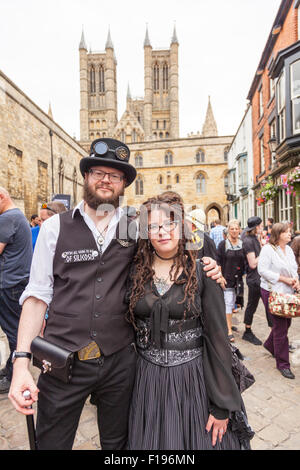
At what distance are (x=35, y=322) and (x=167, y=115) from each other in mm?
61584

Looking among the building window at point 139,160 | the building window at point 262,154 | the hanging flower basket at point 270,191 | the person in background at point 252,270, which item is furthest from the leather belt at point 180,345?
the building window at point 139,160

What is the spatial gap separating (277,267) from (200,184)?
31563mm

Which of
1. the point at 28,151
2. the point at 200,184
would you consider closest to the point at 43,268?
the point at 28,151

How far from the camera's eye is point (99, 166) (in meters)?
1.83

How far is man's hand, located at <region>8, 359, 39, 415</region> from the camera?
4.82 feet

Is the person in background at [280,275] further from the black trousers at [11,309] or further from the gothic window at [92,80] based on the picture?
the gothic window at [92,80]

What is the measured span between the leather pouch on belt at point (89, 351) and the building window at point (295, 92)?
10054 mm

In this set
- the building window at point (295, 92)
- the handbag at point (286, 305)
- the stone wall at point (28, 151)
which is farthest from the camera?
the stone wall at point (28, 151)

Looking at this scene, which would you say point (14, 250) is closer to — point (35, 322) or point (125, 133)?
point (35, 322)

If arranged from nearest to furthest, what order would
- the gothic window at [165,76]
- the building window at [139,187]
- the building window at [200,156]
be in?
1. the building window at [200,156]
2. the building window at [139,187]
3. the gothic window at [165,76]

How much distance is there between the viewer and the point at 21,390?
150 centimetres

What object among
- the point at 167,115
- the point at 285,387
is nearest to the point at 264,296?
the point at 285,387

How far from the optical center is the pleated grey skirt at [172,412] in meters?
1.59

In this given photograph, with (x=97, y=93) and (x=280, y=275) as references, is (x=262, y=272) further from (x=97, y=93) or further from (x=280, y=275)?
(x=97, y=93)
